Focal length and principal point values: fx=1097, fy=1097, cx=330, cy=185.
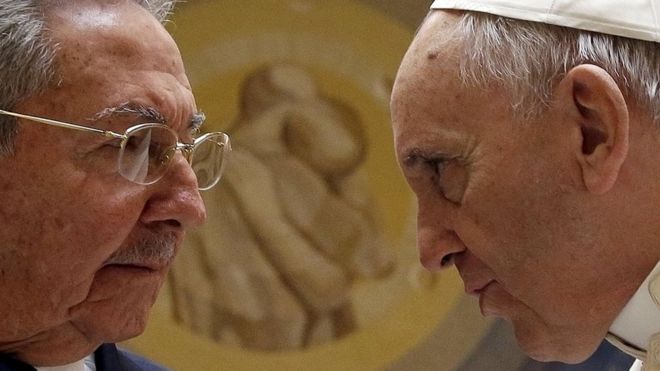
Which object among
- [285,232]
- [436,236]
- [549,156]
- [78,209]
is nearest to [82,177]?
[78,209]

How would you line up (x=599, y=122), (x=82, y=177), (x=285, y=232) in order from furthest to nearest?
(x=285, y=232) → (x=82, y=177) → (x=599, y=122)

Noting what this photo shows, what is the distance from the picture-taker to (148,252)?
1.59 meters

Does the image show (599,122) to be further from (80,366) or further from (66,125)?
(80,366)

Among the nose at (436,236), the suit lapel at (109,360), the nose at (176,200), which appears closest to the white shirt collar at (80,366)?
the suit lapel at (109,360)

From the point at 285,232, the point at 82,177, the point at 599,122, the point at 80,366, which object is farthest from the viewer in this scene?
the point at 285,232

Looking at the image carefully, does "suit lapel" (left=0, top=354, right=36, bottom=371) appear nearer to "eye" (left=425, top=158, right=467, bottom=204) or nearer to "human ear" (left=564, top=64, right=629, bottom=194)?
"eye" (left=425, top=158, right=467, bottom=204)

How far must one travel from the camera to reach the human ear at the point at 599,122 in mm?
1384

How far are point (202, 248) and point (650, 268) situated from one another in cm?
191

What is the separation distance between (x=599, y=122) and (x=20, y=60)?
30.6 inches

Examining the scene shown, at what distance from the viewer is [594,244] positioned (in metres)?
1.44

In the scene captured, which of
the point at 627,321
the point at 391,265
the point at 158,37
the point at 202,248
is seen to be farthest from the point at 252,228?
the point at 627,321

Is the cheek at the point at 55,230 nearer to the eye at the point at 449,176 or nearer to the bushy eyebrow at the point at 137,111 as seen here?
the bushy eyebrow at the point at 137,111

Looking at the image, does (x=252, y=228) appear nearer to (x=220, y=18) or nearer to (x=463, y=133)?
(x=220, y=18)

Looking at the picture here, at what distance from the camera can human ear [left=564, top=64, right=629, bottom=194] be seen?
1384 millimetres
